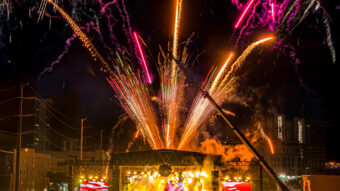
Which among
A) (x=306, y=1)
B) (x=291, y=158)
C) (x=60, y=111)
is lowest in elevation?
(x=291, y=158)

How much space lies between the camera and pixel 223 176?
18.3m

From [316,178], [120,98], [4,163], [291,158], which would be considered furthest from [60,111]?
[291,158]

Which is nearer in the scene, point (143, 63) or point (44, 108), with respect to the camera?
point (143, 63)

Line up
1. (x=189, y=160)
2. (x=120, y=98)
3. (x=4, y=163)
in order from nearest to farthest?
(x=189, y=160)
(x=120, y=98)
(x=4, y=163)

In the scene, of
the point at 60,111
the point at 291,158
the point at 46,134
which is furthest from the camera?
the point at 291,158

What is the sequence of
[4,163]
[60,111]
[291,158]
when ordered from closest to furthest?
1. [4,163]
2. [60,111]
3. [291,158]

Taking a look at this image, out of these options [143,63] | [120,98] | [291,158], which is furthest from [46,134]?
[291,158]

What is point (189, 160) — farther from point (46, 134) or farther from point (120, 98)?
point (46, 134)

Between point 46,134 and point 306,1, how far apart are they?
3556 centimetres

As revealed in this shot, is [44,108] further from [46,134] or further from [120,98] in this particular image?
[120,98]

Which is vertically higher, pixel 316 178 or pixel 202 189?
pixel 316 178

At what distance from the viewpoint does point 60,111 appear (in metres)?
35.7

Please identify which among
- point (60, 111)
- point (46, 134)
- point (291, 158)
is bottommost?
point (291, 158)

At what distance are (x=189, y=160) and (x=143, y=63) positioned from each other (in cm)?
509
